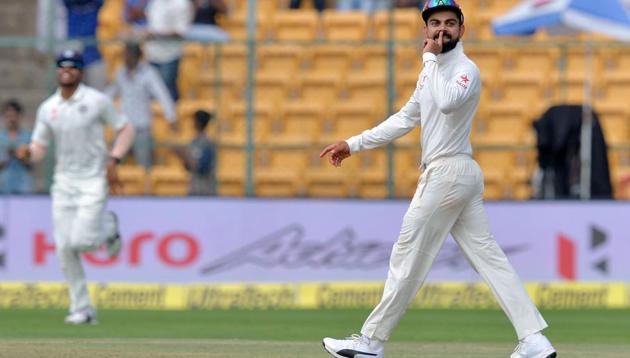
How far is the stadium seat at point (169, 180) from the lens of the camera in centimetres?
1611

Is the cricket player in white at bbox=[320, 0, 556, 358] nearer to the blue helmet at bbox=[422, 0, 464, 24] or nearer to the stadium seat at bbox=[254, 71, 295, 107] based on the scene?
the blue helmet at bbox=[422, 0, 464, 24]

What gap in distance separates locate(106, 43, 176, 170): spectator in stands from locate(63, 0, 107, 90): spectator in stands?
30 cm

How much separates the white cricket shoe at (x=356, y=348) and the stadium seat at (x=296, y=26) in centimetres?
1101

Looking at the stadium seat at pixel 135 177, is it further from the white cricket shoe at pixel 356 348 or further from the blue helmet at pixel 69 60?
the white cricket shoe at pixel 356 348

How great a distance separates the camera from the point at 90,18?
55.3 feet

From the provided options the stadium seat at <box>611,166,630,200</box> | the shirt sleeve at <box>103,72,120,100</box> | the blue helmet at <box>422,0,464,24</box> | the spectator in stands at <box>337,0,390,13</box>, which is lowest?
the stadium seat at <box>611,166,630,200</box>

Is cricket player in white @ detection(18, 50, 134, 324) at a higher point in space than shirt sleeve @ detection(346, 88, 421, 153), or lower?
lower

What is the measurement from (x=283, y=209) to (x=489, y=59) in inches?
143

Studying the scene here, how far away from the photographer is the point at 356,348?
8219mm

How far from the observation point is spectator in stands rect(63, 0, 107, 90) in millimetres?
16438

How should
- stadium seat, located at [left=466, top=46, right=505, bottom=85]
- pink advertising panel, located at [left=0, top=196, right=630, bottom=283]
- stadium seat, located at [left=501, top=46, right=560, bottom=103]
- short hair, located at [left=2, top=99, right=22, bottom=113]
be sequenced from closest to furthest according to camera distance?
pink advertising panel, located at [left=0, top=196, right=630, bottom=283]
short hair, located at [left=2, top=99, right=22, bottom=113]
stadium seat, located at [left=466, top=46, right=505, bottom=85]
stadium seat, located at [left=501, top=46, right=560, bottom=103]

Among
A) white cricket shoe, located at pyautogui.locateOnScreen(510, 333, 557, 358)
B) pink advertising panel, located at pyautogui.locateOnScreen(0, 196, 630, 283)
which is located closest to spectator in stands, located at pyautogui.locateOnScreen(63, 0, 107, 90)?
pink advertising panel, located at pyautogui.locateOnScreen(0, 196, 630, 283)

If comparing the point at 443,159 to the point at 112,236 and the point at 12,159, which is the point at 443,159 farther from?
the point at 12,159

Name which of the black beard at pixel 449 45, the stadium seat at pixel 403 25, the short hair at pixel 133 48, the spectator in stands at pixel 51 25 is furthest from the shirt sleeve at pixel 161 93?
the black beard at pixel 449 45
